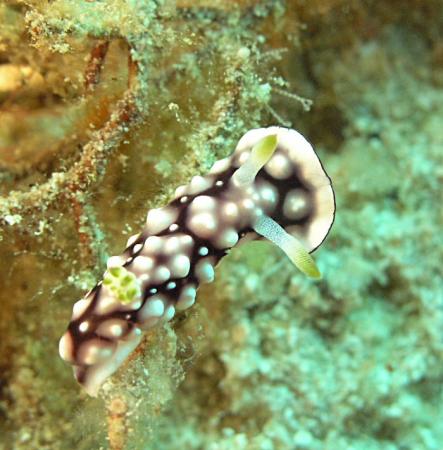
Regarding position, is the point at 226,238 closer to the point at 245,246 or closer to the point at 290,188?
the point at 290,188

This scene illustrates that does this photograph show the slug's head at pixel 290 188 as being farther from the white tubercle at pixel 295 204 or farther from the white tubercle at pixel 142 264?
the white tubercle at pixel 142 264

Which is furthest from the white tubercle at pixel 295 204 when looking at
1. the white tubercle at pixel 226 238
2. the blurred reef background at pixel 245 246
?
the blurred reef background at pixel 245 246

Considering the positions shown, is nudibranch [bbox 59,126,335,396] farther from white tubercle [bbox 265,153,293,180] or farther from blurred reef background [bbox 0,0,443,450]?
blurred reef background [bbox 0,0,443,450]

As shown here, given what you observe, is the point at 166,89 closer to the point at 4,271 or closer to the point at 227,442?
the point at 4,271

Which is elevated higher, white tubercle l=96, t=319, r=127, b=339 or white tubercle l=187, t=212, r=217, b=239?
white tubercle l=187, t=212, r=217, b=239

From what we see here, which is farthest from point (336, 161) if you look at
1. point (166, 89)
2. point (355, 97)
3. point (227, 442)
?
point (227, 442)

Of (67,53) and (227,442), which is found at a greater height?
(67,53)

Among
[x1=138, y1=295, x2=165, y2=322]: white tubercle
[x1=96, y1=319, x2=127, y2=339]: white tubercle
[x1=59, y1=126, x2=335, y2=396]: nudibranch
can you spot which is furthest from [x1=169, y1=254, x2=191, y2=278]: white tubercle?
[x1=96, y1=319, x2=127, y2=339]: white tubercle
